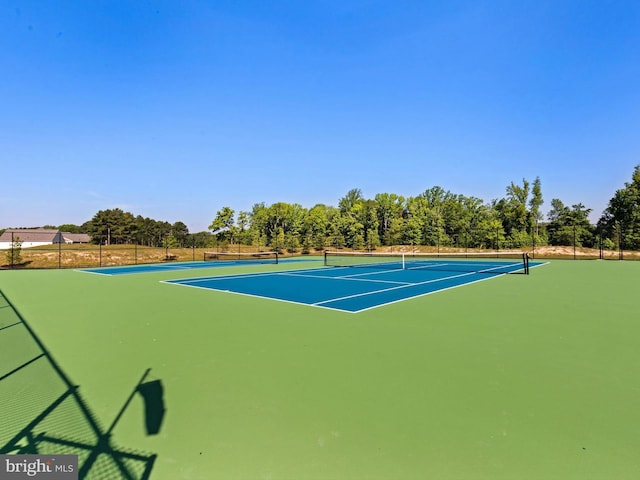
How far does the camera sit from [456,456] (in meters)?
2.23

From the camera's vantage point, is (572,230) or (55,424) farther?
(572,230)

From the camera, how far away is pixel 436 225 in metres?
44.9

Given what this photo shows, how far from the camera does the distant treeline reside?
37094 mm

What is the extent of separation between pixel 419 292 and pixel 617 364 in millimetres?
5766

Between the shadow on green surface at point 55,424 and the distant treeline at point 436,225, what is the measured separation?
32230 millimetres

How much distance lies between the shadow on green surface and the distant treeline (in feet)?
106

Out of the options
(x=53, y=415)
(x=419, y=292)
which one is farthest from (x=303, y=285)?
(x=53, y=415)

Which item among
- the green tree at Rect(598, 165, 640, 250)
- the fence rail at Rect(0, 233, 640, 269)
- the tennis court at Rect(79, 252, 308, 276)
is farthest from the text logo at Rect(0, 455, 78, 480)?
the green tree at Rect(598, 165, 640, 250)

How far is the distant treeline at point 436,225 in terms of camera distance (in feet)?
122

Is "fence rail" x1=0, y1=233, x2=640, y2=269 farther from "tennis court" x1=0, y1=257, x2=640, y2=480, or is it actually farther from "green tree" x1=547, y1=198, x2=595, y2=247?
"tennis court" x1=0, y1=257, x2=640, y2=480

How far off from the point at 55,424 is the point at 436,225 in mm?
45665

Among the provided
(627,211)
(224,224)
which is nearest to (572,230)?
(627,211)

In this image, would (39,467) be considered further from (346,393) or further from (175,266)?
(175,266)

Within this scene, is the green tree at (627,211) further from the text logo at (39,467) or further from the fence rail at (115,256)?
the text logo at (39,467)
